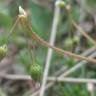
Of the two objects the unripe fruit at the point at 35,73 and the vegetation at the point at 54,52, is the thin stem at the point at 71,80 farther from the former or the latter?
the unripe fruit at the point at 35,73

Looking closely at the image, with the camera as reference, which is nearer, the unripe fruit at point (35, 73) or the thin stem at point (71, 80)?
the unripe fruit at point (35, 73)

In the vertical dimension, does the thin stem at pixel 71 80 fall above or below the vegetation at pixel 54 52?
below

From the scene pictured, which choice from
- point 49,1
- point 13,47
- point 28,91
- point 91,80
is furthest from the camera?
point 49,1

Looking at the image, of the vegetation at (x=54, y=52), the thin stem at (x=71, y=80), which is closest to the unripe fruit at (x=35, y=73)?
the vegetation at (x=54, y=52)

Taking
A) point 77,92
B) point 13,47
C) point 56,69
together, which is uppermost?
point 13,47

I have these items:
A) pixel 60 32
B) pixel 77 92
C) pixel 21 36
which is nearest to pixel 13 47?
pixel 21 36

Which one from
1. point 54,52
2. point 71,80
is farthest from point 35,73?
point 54,52

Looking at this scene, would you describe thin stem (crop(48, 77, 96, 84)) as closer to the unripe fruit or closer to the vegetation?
the vegetation

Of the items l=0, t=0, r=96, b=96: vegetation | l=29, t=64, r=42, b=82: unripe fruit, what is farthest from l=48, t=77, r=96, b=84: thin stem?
l=29, t=64, r=42, b=82: unripe fruit

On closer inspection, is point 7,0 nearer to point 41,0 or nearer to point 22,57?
point 41,0

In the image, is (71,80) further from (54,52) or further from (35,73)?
(35,73)

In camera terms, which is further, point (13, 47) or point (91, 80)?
point (13, 47)
